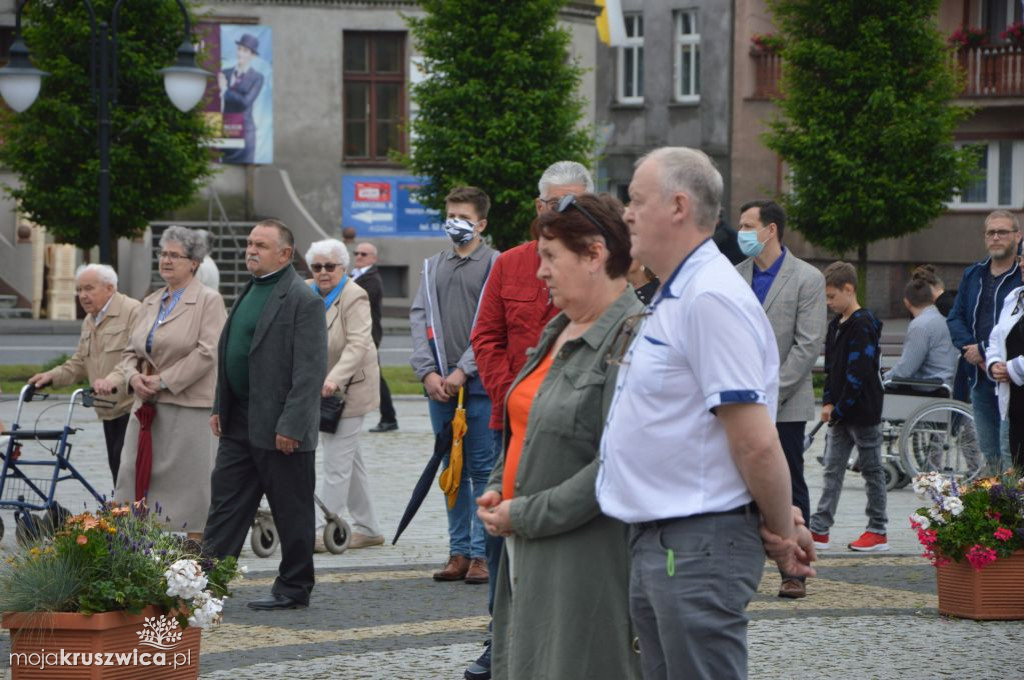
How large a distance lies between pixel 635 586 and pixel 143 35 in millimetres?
23677

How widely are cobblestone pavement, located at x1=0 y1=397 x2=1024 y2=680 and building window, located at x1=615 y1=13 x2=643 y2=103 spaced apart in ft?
118

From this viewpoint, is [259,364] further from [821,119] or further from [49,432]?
[821,119]

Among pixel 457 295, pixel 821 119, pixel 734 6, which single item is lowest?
pixel 457 295

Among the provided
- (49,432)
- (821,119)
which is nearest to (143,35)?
(821,119)

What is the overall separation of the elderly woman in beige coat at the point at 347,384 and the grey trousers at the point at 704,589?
6.52 m

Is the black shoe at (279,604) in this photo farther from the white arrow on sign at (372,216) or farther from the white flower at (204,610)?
the white arrow on sign at (372,216)

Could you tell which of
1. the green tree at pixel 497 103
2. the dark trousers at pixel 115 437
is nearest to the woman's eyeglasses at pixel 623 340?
the dark trousers at pixel 115 437

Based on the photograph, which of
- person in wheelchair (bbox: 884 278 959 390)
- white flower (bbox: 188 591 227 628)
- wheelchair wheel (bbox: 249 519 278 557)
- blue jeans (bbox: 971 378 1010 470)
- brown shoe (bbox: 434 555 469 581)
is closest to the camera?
white flower (bbox: 188 591 227 628)

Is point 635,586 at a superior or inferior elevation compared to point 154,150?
inferior

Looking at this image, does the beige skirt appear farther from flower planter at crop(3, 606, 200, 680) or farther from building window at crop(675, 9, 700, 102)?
building window at crop(675, 9, 700, 102)

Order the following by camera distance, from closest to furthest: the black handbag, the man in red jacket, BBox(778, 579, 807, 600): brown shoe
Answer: the man in red jacket, BBox(778, 579, 807, 600): brown shoe, the black handbag

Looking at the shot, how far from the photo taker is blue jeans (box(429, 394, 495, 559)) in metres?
9.19

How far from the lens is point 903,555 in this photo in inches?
409

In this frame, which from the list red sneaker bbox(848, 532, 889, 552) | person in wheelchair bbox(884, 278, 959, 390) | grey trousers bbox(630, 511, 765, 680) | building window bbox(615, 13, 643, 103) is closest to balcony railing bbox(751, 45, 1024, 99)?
building window bbox(615, 13, 643, 103)
